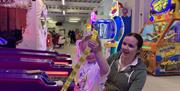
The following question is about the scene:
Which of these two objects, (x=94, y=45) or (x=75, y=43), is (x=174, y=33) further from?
(x=94, y=45)

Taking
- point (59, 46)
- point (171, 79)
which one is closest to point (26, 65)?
point (171, 79)

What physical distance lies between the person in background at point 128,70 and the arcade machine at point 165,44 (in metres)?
4.75

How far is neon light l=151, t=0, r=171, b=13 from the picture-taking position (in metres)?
6.68

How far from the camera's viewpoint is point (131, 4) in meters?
9.01

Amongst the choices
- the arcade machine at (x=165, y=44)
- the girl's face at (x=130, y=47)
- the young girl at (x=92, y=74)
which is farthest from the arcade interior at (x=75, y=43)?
the girl's face at (x=130, y=47)

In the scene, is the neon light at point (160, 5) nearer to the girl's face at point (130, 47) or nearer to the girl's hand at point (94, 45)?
the girl's face at point (130, 47)

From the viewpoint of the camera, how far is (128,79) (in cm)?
188

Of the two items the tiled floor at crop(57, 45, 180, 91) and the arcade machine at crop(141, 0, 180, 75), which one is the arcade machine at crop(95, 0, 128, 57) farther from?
the tiled floor at crop(57, 45, 180, 91)

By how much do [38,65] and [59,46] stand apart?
15.4m

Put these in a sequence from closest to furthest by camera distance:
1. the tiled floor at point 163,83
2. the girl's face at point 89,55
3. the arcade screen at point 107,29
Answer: the girl's face at point 89,55 < the tiled floor at point 163,83 < the arcade screen at point 107,29

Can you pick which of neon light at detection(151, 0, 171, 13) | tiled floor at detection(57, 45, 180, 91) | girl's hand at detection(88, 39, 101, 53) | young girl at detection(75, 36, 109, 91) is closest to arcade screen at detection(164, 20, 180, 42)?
neon light at detection(151, 0, 171, 13)

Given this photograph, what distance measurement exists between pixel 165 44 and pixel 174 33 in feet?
1.35

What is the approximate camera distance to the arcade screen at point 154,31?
22.0 feet

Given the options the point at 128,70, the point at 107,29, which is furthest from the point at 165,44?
the point at 128,70
